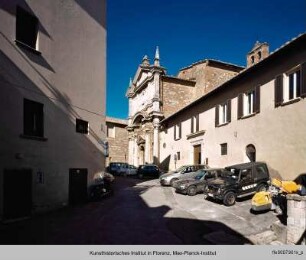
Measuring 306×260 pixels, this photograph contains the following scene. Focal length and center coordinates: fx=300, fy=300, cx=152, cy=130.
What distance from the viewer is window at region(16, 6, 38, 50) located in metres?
9.70

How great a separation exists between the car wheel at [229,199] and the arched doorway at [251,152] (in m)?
3.71

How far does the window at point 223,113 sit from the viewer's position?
16203 millimetres

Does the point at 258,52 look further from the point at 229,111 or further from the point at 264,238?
the point at 264,238

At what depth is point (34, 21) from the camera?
33.9 ft

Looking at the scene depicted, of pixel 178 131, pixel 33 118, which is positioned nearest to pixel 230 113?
pixel 178 131

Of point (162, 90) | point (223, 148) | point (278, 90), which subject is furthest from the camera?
point (162, 90)

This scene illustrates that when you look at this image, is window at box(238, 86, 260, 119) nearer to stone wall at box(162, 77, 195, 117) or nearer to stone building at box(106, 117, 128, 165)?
stone wall at box(162, 77, 195, 117)

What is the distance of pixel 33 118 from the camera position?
33.8 feet

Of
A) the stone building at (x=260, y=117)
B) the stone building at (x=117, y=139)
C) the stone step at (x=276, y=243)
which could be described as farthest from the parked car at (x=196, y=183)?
the stone building at (x=117, y=139)

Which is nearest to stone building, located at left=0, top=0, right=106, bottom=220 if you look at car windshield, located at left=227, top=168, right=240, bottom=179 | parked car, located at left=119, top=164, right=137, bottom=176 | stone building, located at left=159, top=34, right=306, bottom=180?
car windshield, located at left=227, top=168, right=240, bottom=179

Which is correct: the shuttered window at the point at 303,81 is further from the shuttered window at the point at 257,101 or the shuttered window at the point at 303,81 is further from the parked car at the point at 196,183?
the parked car at the point at 196,183

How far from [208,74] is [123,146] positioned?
14591 mm

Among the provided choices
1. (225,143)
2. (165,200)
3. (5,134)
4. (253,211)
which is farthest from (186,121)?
(5,134)

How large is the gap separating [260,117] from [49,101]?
898cm
